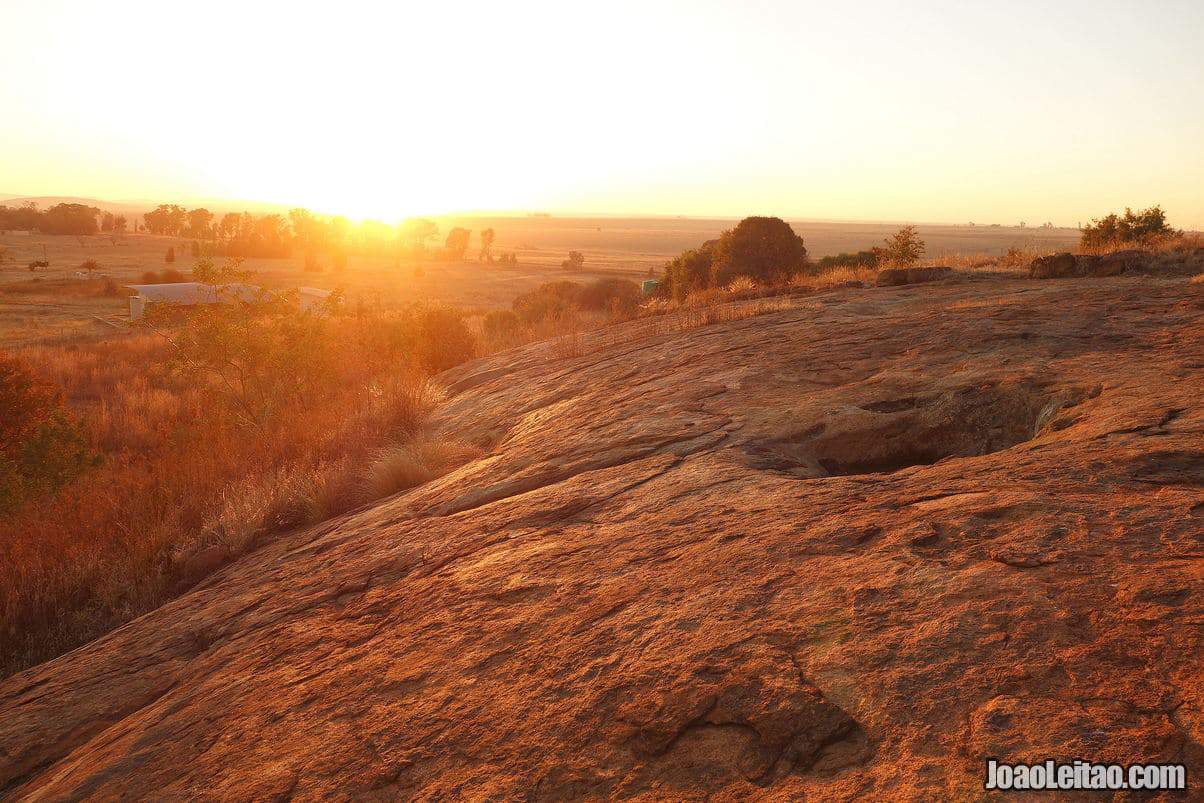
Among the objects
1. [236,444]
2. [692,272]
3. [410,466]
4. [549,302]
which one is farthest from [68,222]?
[410,466]

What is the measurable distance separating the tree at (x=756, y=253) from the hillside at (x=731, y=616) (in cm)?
1656

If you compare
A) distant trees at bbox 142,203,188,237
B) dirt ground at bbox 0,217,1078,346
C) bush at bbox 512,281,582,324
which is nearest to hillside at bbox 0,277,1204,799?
dirt ground at bbox 0,217,1078,346

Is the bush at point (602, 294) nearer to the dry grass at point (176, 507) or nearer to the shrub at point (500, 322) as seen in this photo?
the shrub at point (500, 322)

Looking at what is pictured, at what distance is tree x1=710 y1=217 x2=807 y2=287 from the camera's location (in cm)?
2259

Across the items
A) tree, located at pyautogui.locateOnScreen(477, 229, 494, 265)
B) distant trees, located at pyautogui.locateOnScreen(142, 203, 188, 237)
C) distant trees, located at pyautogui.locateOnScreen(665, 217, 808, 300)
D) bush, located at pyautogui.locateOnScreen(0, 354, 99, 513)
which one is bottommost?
bush, located at pyautogui.locateOnScreen(0, 354, 99, 513)

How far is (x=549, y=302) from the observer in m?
27.9

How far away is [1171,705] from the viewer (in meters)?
1.98

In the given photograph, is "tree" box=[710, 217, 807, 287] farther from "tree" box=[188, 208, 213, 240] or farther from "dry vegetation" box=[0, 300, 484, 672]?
"tree" box=[188, 208, 213, 240]

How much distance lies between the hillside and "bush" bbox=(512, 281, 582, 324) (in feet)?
Result: 62.8

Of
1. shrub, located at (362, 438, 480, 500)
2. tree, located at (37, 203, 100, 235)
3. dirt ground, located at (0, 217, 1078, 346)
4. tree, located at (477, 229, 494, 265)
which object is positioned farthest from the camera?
tree, located at (37, 203, 100, 235)

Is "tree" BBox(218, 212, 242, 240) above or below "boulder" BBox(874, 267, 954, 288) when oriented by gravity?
above

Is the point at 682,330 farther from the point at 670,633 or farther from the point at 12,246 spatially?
the point at 12,246

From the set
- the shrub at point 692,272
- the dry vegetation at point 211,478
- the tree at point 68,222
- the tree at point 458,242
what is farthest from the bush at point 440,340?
the tree at point 68,222

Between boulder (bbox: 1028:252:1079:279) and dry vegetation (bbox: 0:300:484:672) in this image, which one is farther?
boulder (bbox: 1028:252:1079:279)
